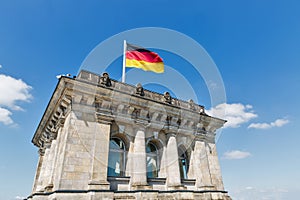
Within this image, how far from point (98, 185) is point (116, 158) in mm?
2669

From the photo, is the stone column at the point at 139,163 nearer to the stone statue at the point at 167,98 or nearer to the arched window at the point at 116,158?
the arched window at the point at 116,158

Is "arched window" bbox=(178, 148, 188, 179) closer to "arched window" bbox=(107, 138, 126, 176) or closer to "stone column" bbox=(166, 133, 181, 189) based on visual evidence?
"stone column" bbox=(166, 133, 181, 189)

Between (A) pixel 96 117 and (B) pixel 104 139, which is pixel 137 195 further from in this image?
(A) pixel 96 117

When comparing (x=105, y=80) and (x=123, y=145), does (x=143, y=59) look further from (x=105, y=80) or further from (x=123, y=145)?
(x=123, y=145)

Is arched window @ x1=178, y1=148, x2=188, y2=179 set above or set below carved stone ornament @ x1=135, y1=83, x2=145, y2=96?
below

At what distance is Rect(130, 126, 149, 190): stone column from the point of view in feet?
39.9

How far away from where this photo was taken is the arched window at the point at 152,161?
14.5 meters

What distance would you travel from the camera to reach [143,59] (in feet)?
56.2

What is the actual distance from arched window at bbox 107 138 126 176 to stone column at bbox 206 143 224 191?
27.1 ft

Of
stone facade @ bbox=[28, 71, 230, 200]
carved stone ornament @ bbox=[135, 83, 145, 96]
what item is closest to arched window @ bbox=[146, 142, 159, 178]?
stone facade @ bbox=[28, 71, 230, 200]

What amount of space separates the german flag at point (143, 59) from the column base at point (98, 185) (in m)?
9.62

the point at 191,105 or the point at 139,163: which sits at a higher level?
the point at 191,105

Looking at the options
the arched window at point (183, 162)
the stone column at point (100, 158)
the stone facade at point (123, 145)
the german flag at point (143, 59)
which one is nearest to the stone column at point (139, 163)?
the stone facade at point (123, 145)

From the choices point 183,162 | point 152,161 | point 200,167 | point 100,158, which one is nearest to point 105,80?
point 100,158
